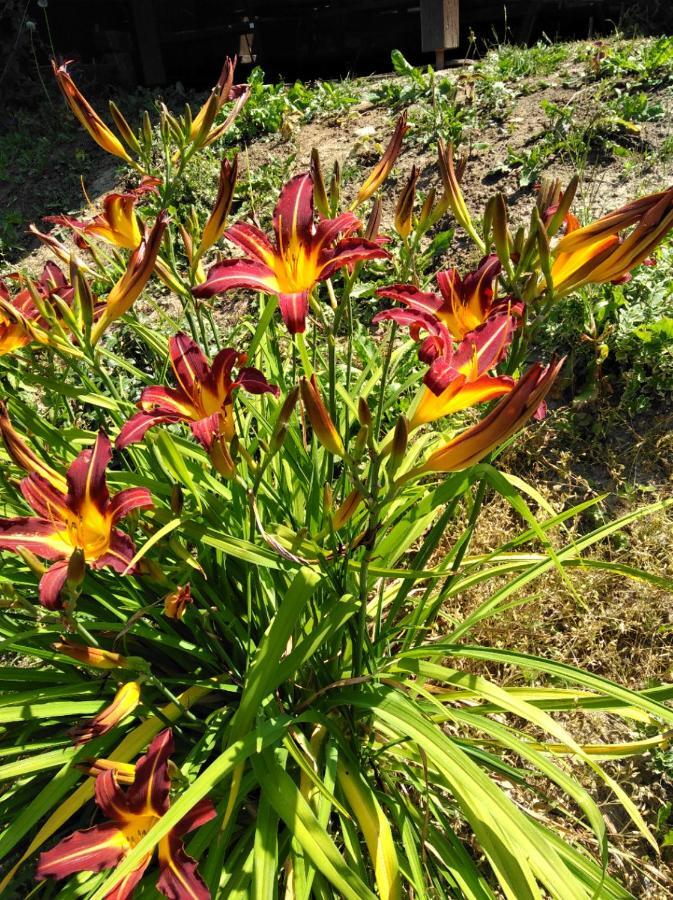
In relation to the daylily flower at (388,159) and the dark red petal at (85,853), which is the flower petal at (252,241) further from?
the dark red petal at (85,853)

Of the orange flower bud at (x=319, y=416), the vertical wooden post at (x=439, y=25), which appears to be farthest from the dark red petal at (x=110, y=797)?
the vertical wooden post at (x=439, y=25)

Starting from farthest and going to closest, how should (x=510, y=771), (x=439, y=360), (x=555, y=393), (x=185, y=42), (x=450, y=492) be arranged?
(x=185, y=42)
(x=555, y=393)
(x=510, y=771)
(x=450, y=492)
(x=439, y=360)

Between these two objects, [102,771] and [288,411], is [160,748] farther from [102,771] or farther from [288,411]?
[288,411]

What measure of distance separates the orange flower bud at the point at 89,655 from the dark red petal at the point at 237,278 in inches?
24.2

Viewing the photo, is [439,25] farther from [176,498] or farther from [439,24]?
[176,498]

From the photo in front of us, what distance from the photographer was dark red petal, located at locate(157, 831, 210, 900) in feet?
3.59

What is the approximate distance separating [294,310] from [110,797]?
2.83 ft

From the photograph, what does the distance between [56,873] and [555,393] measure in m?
2.20

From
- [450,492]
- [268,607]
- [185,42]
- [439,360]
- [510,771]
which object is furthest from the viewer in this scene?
[185,42]

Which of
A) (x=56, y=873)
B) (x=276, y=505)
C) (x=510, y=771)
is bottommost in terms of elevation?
(x=56, y=873)

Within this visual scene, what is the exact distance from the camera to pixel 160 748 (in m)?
1.17

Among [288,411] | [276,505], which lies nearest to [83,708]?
[276,505]

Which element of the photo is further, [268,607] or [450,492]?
[268,607]

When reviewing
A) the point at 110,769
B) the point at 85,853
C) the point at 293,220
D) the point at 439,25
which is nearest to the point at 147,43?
the point at 439,25
